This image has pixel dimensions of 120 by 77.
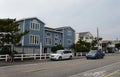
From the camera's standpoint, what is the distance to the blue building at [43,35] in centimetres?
5175

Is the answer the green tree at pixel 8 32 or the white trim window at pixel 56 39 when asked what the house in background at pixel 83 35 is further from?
the green tree at pixel 8 32

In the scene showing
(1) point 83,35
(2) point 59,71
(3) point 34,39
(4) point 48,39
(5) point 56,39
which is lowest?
(2) point 59,71

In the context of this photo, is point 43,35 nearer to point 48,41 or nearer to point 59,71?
point 48,41

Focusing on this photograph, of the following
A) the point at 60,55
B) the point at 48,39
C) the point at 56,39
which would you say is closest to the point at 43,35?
the point at 48,39

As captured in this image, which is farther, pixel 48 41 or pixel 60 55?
pixel 48 41

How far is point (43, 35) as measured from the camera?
2216 inches

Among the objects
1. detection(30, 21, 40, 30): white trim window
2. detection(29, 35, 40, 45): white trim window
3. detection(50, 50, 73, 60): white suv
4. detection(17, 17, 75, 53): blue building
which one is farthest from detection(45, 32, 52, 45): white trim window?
detection(50, 50, 73, 60): white suv

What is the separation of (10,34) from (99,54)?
57.0 ft

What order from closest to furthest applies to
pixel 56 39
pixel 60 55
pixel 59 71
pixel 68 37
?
1. pixel 59 71
2. pixel 60 55
3. pixel 56 39
4. pixel 68 37

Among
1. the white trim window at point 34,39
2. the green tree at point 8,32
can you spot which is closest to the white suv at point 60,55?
the green tree at point 8,32

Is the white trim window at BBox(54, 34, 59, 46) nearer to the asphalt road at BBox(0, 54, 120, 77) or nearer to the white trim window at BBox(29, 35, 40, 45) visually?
the white trim window at BBox(29, 35, 40, 45)

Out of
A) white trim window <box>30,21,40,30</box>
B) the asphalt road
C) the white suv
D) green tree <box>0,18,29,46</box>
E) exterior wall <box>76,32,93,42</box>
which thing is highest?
exterior wall <box>76,32,93,42</box>

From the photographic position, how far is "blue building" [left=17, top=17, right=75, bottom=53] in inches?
2037

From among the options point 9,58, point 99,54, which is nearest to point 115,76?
point 9,58
